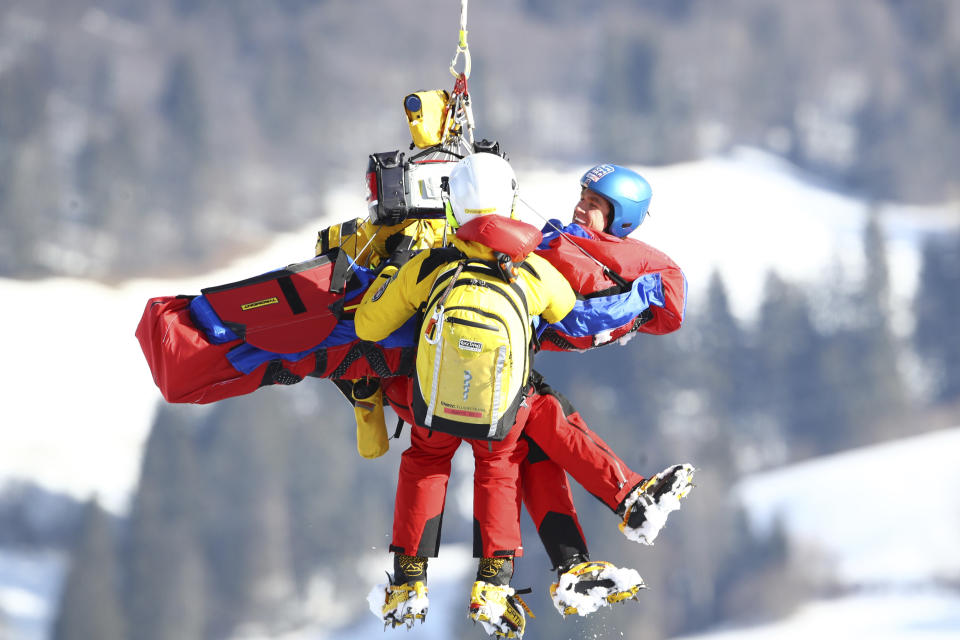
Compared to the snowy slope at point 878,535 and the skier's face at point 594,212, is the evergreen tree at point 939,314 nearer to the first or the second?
the snowy slope at point 878,535

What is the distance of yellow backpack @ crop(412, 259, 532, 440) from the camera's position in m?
7.83

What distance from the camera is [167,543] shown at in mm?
120250

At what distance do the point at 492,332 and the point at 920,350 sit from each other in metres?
155

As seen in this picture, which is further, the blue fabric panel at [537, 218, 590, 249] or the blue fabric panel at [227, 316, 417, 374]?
the blue fabric panel at [227, 316, 417, 374]

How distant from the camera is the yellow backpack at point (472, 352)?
308 inches

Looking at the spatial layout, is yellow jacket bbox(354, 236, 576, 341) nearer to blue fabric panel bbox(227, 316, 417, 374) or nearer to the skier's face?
blue fabric panel bbox(227, 316, 417, 374)

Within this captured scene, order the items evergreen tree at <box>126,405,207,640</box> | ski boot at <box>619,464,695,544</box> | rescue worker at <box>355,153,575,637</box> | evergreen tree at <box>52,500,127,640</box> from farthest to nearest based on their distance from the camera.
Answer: evergreen tree at <box>126,405,207,640</box>, evergreen tree at <box>52,500,127,640</box>, ski boot at <box>619,464,695,544</box>, rescue worker at <box>355,153,575,637</box>

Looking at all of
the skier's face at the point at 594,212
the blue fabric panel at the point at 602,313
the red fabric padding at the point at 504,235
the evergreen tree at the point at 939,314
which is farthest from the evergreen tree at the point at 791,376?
the red fabric padding at the point at 504,235

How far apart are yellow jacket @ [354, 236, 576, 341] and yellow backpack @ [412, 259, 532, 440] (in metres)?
0.14

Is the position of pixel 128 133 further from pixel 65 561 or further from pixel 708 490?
pixel 708 490

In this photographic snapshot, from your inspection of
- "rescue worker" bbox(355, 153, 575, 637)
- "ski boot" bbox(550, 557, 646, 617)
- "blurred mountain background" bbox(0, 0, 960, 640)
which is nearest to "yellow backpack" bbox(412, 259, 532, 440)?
"rescue worker" bbox(355, 153, 575, 637)

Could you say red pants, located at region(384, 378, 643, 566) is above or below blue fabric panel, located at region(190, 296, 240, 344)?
below

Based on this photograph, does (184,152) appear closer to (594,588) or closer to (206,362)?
(206,362)

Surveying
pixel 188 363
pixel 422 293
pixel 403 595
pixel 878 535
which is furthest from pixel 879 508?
pixel 422 293
